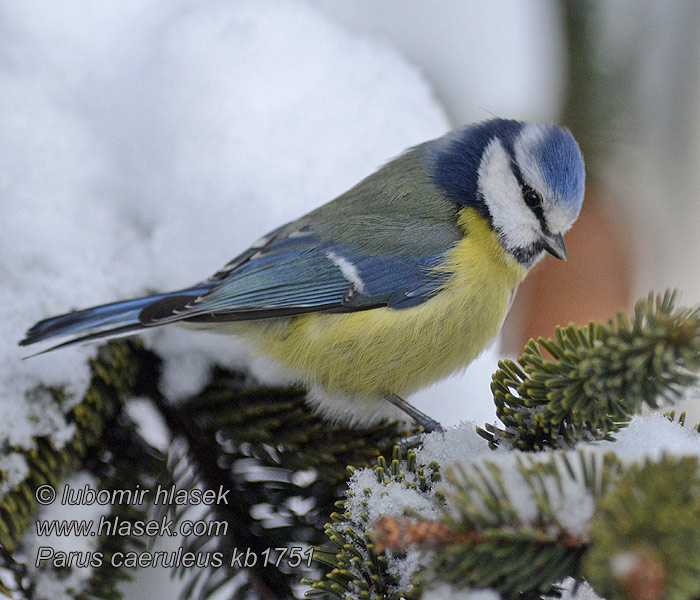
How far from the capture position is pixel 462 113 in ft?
4.94

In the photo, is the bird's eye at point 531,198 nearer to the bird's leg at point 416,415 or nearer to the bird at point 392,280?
the bird at point 392,280

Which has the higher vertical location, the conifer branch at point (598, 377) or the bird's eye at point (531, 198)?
the bird's eye at point (531, 198)

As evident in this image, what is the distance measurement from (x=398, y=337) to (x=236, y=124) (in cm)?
50

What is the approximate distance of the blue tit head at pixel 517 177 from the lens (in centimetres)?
98

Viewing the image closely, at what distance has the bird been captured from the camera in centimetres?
94

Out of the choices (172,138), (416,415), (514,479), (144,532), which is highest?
(172,138)

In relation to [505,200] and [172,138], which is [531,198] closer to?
[505,200]

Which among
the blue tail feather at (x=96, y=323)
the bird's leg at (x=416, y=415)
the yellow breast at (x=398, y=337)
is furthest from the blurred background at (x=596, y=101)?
the blue tail feather at (x=96, y=323)

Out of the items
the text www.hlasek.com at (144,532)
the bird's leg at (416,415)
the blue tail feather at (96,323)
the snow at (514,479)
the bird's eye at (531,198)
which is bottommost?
the snow at (514,479)

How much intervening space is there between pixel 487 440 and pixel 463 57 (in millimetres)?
1191

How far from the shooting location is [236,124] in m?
1.09

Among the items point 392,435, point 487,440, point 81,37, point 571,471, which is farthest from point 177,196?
point 571,471

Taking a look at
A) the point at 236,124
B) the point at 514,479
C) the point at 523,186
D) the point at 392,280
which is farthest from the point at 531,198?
the point at 514,479

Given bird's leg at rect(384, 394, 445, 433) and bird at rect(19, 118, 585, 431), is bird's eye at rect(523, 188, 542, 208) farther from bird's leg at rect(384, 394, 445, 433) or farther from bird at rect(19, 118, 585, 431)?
bird's leg at rect(384, 394, 445, 433)
